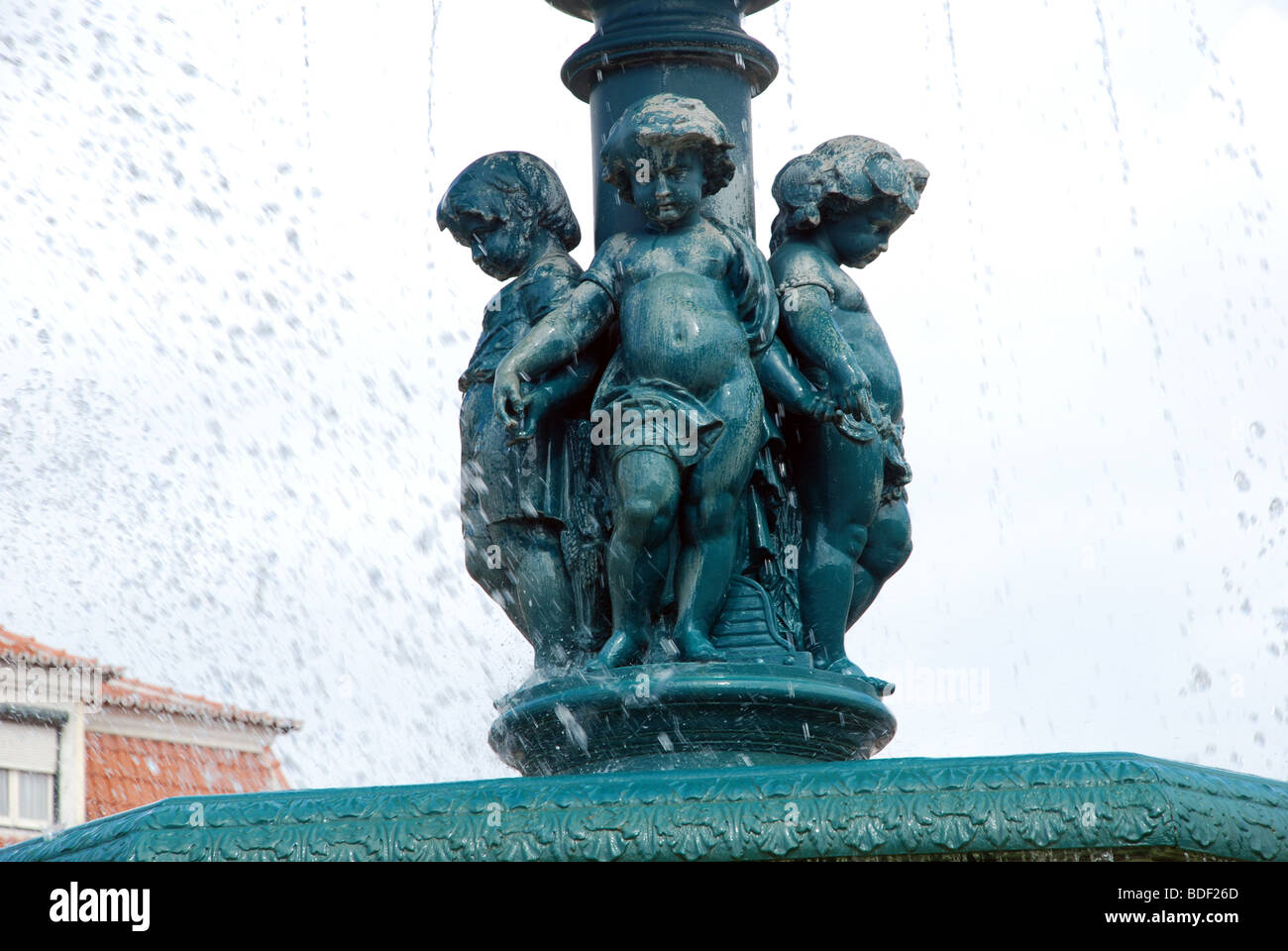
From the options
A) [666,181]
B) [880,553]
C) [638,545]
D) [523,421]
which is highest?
[666,181]

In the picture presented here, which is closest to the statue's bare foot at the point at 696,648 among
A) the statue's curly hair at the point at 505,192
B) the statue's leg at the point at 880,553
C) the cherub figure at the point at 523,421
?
the cherub figure at the point at 523,421

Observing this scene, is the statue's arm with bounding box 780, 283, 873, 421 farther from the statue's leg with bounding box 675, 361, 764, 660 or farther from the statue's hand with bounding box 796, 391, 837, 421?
the statue's leg with bounding box 675, 361, 764, 660

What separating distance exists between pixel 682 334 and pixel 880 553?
111 centimetres

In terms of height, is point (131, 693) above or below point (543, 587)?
above

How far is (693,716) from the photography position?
7531mm

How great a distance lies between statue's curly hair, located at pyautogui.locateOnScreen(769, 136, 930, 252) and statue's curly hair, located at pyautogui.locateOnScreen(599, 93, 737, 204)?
14.1 inches

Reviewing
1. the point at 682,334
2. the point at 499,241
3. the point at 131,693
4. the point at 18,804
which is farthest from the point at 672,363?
the point at 18,804

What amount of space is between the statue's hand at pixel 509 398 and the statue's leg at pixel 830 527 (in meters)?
0.95

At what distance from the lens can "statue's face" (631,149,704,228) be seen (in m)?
7.92

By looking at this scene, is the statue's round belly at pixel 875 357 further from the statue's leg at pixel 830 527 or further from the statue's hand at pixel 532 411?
the statue's hand at pixel 532 411

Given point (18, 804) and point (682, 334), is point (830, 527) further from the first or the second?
point (18, 804)
